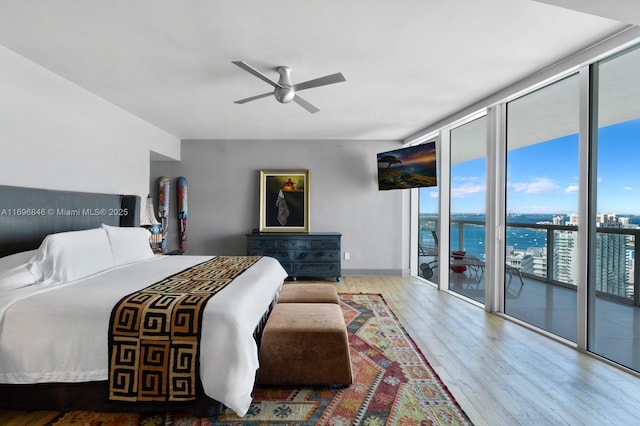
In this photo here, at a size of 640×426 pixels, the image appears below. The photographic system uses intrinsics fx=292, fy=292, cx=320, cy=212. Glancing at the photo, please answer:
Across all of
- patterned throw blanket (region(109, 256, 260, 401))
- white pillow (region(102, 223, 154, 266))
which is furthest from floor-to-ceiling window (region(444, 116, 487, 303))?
white pillow (region(102, 223, 154, 266))

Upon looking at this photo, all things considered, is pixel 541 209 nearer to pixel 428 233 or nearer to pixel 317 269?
Result: pixel 428 233

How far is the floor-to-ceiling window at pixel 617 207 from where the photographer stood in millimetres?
2396

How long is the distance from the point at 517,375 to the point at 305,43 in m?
3.04

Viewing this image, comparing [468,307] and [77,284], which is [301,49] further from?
[468,307]

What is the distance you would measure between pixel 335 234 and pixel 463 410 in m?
3.52

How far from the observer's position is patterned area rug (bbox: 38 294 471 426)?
1720 mm

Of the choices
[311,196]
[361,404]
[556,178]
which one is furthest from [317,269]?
[556,178]

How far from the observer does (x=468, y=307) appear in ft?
12.4


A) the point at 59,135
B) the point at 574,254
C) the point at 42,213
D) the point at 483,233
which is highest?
the point at 59,135

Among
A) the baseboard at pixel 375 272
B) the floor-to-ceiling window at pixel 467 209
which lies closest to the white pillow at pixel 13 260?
the baseboard at pixel 375 272

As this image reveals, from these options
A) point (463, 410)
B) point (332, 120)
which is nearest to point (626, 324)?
point (463, 410)

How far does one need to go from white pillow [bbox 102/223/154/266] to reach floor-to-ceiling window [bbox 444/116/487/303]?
4.33 metres

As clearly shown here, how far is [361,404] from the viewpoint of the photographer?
1.87 m

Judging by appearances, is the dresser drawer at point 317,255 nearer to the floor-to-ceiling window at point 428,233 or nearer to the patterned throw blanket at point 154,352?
the floor-to-ceiling window at point 428,233
